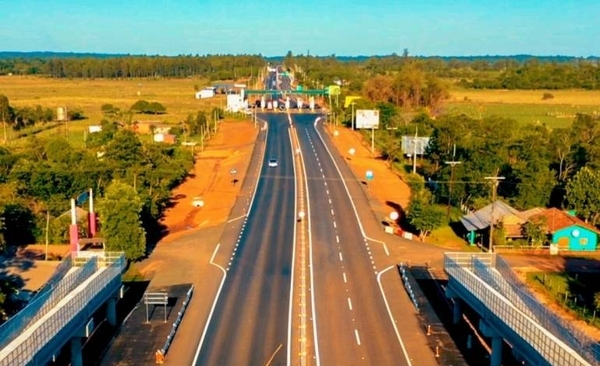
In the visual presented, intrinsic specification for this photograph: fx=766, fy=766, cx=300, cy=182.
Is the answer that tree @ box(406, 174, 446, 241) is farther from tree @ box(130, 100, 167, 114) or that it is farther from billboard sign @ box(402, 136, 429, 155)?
tree @ box(130, 100, 167, 114)

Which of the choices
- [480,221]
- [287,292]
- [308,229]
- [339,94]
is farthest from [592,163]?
[339,94]

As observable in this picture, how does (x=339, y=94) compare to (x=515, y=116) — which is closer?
(x=515, y=116)

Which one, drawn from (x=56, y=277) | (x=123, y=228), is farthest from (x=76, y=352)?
(x=123, y=228)

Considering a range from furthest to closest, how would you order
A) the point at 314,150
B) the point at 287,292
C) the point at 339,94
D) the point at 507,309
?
the point at 339,94 < the point at 314,150 < the point at 287,292 < the point at 507,309

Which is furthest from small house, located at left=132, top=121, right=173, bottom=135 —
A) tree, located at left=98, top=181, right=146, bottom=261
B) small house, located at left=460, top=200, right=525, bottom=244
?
small house, located at left=460, top=200, right=525, bottom=244

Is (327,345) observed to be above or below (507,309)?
below

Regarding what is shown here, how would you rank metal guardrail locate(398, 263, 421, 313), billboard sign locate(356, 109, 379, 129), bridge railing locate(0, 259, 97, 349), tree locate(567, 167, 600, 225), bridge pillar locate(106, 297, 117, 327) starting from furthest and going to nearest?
1. billboard sign locate(356, 109, 379, 129)
2. tree locate(567, 167, 600, 225)
3. metal guardrail locate(398, 263, 421, 313)
4. bridge pillar locate(106, 297, 117, 327)
5. bridge railing locate(0, 259, 97, 349)

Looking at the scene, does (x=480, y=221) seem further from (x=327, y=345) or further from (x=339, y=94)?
(x=339, y=94)
